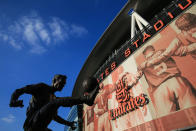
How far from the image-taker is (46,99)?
→ 5.75 ft

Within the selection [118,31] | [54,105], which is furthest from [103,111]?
[118,31]

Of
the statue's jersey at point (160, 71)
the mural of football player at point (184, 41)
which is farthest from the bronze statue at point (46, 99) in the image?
the mural of football player at point (184, 41)

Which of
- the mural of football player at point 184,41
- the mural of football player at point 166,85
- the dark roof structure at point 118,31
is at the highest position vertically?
the dark roof structure at point 118,31

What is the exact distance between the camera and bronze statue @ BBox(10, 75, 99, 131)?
136 cm

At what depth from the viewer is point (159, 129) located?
6309 mm

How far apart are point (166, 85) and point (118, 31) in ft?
43.4

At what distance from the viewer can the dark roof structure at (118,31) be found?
51.1 feet

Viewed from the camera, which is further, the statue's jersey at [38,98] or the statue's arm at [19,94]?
the statue's jersey at [38,98]

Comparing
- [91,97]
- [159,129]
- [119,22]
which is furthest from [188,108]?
[119,22]

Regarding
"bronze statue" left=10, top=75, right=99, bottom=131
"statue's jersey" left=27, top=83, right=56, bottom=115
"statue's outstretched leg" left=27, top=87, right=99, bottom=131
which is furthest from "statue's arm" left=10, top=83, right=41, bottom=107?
"statue's outstretched leg" left=27, top=87, right=99, bottom=131

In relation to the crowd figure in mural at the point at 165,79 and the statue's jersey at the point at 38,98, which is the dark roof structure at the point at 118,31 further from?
the statue's jersey at the point at 38,98

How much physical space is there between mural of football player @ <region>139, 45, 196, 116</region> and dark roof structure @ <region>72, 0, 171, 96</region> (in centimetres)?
1018

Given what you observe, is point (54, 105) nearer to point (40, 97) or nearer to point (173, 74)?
point (40, 97)

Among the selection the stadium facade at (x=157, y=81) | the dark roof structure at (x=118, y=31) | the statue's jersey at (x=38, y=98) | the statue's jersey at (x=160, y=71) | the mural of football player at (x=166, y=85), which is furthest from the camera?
the dark roof structure at (x=118, y=31)
